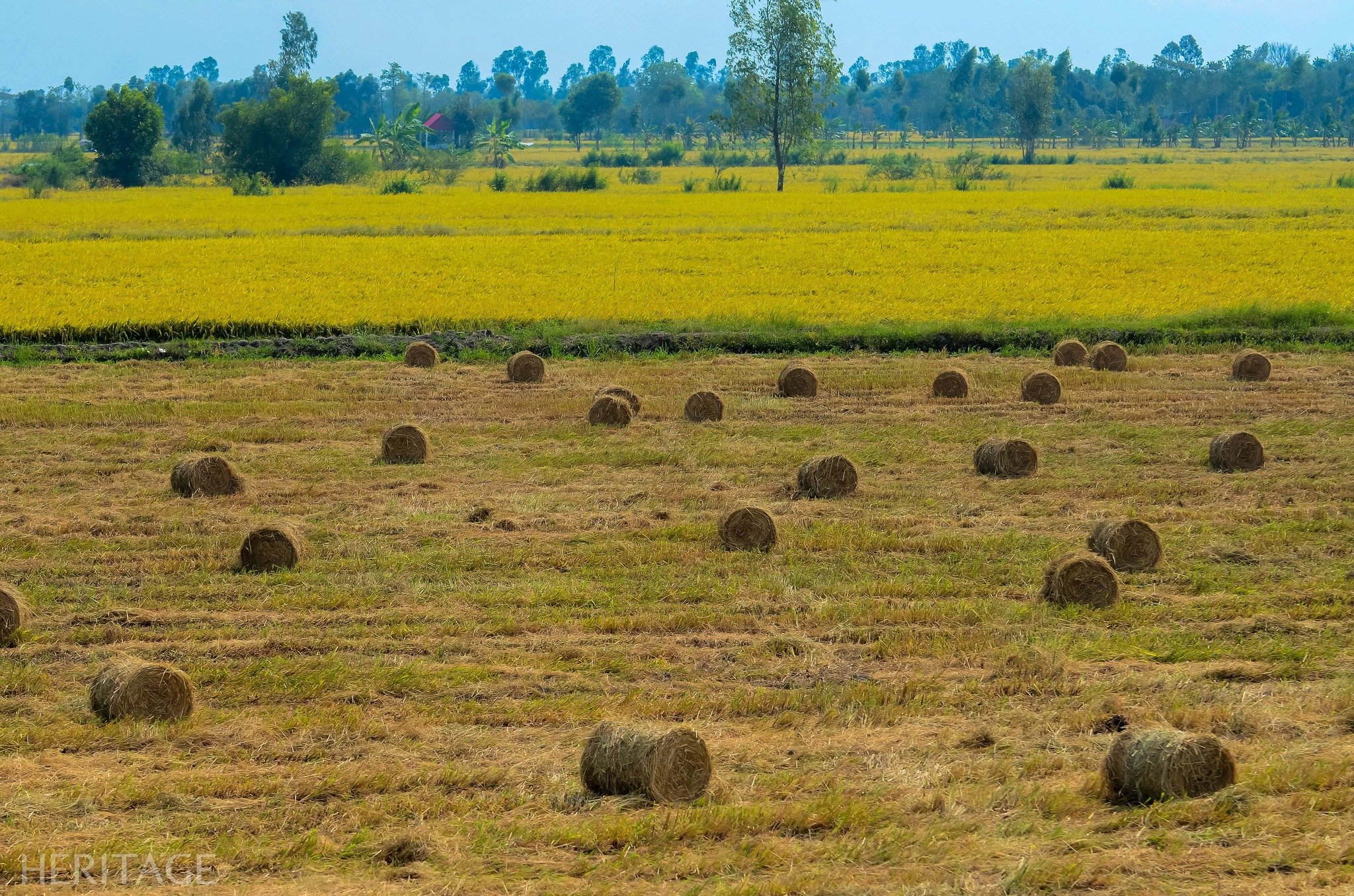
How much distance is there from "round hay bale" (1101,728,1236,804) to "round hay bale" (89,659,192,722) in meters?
4.95

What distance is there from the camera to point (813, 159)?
11669cm

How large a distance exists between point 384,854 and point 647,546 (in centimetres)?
545

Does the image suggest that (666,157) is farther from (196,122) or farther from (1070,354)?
(1070,354)

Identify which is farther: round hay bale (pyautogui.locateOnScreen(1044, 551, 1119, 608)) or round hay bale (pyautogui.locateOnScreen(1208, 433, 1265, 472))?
round hay bale (pyautogui.locateOnScreen(1208, 433, 1265, 472))

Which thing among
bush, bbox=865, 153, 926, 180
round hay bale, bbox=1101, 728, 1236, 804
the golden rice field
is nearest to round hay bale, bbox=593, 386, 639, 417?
the golden rice field

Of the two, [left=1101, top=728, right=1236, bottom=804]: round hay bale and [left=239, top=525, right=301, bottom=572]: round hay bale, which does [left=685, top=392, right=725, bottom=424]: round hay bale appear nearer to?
[left=239, top=525, right=301, bottom=572]: round hay bale

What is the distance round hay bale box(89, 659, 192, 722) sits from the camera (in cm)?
792

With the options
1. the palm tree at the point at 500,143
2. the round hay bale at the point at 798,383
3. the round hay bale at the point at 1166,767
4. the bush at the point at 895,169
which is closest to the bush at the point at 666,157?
the palm tree at the point at 500,143

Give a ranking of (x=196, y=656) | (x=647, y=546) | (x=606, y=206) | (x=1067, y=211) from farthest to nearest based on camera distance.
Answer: (x=606, y=206), (x=1067, y=211), (x=647, y=546), (x=196, y=656)

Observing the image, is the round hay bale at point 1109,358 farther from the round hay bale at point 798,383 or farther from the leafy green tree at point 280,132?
the leafy green tree at point 280,132

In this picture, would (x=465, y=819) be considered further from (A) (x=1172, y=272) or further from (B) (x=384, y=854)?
(A) (x=1172, y=272)

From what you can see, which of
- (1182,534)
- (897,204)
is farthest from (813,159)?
(1182,534)

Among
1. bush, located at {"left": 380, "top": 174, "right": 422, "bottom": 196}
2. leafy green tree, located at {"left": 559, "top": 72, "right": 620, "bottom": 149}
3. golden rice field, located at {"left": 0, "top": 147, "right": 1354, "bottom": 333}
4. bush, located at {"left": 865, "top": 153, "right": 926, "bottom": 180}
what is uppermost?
leafy green tree, located at {"left": 559, "top": 72, "right": 620, "bottom": 149}

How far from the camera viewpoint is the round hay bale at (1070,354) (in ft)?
68.8
